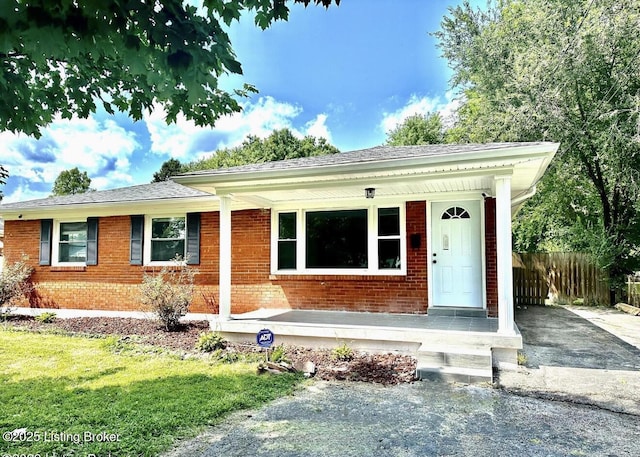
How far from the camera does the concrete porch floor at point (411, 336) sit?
5492 mm

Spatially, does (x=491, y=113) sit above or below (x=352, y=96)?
below

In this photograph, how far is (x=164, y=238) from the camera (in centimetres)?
1039

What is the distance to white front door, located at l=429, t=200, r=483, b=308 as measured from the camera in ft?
26.2

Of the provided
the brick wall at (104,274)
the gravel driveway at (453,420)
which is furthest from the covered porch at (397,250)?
the brick wall at (104,274)

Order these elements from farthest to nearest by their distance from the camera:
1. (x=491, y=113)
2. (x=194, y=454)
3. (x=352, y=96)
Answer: (x=352, y=96) → (x=491, y=113) → (x=194, y=454)

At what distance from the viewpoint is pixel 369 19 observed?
12148 mm

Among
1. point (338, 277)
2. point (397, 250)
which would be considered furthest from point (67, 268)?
point (397, 250)

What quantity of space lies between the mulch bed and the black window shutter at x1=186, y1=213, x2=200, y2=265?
5.34ft

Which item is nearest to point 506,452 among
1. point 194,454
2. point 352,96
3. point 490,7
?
point 194,454

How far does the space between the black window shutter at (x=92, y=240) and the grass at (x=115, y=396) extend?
161 inches

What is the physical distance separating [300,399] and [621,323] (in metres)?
9.00

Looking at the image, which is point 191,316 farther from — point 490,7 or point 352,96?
point 352,96

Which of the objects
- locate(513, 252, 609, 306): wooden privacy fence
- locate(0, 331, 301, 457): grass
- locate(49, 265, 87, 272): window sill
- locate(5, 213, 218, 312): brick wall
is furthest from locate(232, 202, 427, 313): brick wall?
locate(513, 252, 609, 306): wooden privacy fence

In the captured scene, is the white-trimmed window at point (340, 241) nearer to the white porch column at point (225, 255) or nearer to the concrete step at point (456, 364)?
the white porch column at point (225, 255)
